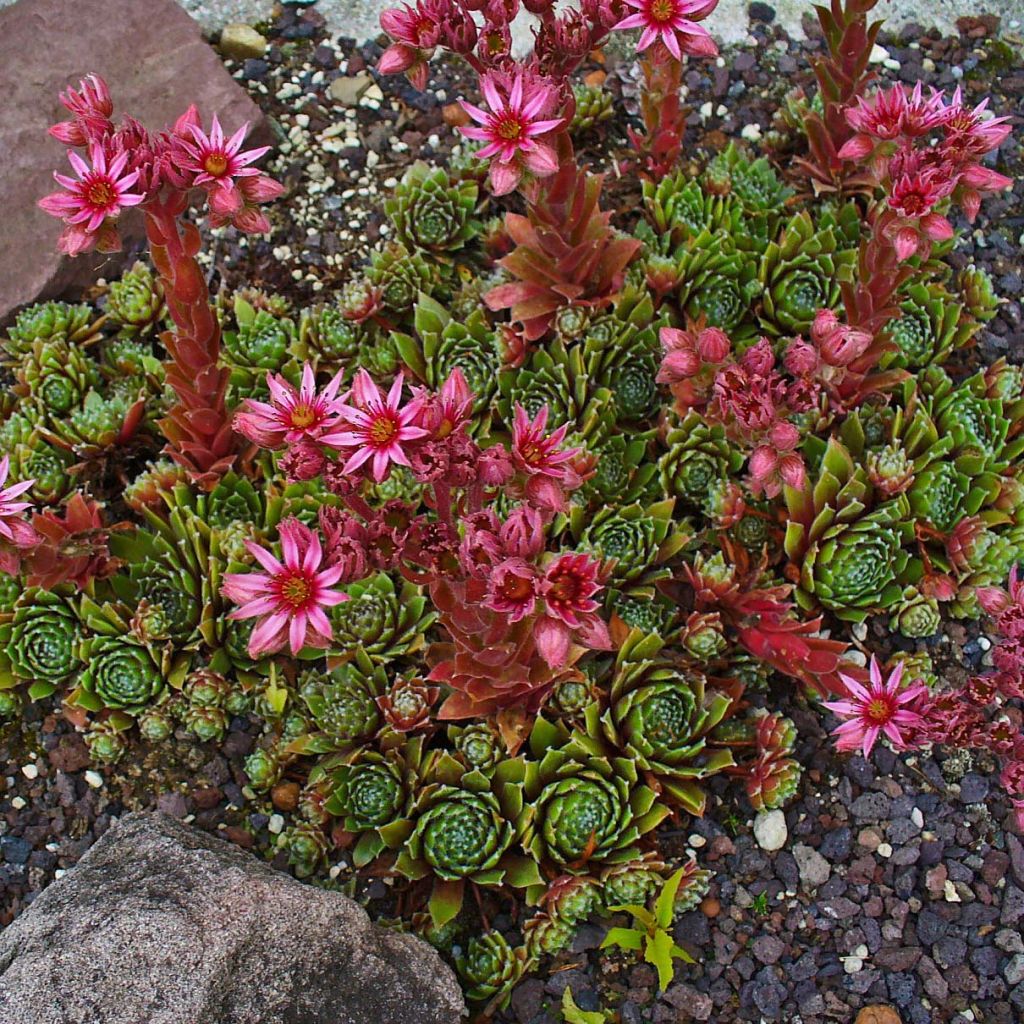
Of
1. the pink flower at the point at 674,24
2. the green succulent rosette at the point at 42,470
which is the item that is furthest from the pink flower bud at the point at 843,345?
the green succulent rosette at the point at 42,470

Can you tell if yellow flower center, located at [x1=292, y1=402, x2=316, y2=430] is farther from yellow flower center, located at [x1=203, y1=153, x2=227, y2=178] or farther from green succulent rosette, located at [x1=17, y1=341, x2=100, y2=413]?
Result: green succulent rosette, located at [x1=17, y1=341, x2=100, y2=413]

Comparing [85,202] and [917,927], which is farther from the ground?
[85,202]

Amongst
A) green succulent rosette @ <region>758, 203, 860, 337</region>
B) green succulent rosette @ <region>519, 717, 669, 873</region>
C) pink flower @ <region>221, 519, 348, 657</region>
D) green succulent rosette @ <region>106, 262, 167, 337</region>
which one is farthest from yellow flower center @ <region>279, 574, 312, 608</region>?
green succulent rosette @ <region>758, 203, 860, 337</region>

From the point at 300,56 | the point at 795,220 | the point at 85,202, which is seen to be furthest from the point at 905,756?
the point at 300,56

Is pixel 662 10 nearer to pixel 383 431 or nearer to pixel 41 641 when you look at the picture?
pixel 383 431

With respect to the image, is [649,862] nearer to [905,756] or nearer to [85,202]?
[905,756]

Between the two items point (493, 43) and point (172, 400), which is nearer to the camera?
point (493, 43)

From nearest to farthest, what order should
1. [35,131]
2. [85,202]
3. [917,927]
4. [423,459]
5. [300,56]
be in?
[423,459]
[85,202]
[917,927]
[35,131]
[300,56]
